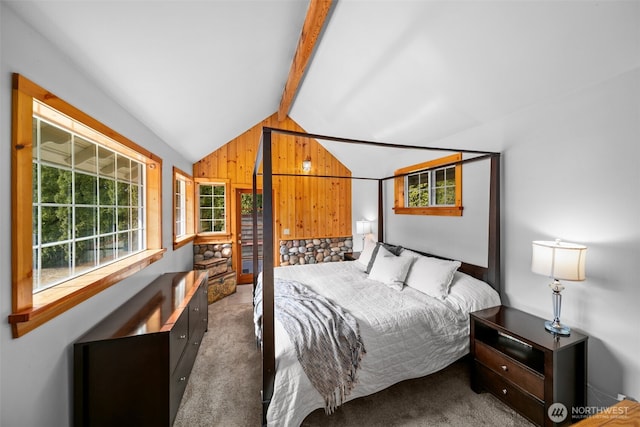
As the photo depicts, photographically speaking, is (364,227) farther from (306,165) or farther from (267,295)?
(267,295)

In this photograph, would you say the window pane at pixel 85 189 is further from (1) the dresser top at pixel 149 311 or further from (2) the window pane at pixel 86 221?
(1) the dresser top at pixel 149 311

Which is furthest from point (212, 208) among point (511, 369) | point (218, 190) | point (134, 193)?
point (511, 369)

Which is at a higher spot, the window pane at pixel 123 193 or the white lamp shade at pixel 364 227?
the window pane at pixel 123 193

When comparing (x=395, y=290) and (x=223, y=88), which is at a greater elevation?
(x=223, y=88)

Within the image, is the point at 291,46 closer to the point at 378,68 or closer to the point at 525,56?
the point at 378,68

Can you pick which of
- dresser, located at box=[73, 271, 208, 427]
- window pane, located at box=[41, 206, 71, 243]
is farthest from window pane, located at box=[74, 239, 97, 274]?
dresser, located at box=[73, 271, 208, 427]

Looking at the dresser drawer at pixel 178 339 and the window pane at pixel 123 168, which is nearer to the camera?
the dresser drawer at pixel 178 339

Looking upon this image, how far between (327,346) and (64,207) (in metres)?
1.92

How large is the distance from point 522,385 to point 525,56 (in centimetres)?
234

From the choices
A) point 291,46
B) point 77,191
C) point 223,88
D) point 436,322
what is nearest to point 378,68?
point 291,46

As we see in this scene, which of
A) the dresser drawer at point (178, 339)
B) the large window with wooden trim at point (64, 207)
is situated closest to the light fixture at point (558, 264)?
the dresser drawer at point (178, 339)

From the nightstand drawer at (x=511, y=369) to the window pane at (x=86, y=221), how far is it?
3094 millimetres

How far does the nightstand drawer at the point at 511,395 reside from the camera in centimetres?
164

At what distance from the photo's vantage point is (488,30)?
1.79 meters
